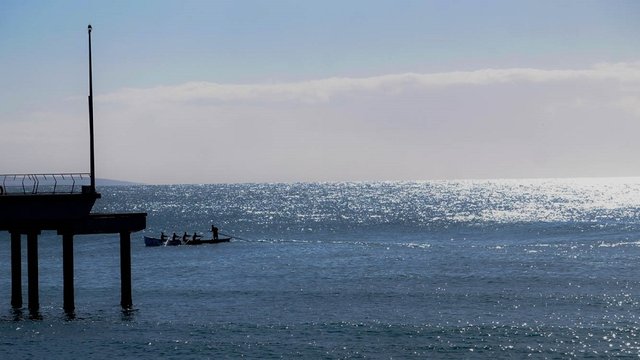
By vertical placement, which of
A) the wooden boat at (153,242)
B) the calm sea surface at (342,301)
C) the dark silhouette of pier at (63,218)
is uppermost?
the dark silhouette of pier at (63,218)

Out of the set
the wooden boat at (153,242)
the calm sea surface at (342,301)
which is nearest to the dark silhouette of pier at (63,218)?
the calm sea surface at (342,301)

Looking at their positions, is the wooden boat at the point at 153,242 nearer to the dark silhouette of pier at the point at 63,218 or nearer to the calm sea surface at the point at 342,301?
the calm sea surface at the point at 342,301

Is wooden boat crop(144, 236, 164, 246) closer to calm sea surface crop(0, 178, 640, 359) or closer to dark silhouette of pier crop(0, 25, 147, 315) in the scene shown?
calm sea surface crop(0, 178, 640, 359)

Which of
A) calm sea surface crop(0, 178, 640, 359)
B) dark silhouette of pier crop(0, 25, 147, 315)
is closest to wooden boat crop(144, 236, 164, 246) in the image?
calm sea surface crop(0, 178, 640, 359)

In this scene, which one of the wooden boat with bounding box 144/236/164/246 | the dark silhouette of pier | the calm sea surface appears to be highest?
the dark silhouette of pier

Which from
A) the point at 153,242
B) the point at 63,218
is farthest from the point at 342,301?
the point at 153,242

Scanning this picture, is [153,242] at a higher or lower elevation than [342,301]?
higher

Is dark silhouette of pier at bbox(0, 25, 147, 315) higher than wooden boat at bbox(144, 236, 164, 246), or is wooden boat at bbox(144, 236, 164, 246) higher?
dark silhouette of pier at bbox(0, 25, 147, 315)

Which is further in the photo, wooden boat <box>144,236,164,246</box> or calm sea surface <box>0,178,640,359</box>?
wooden boat <box>144,236,164,246</box>

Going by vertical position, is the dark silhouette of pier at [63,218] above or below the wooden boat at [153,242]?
above

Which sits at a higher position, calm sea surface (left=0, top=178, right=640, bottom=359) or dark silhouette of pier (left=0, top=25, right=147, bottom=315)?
dark silhouette of pier (left=0, top=25, right=147, bottom=315)

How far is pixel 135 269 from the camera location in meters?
73.6

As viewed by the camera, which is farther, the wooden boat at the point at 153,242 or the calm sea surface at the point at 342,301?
the wooden boat at the point at 153,242

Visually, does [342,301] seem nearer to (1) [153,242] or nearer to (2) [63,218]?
(2) [63,218]
